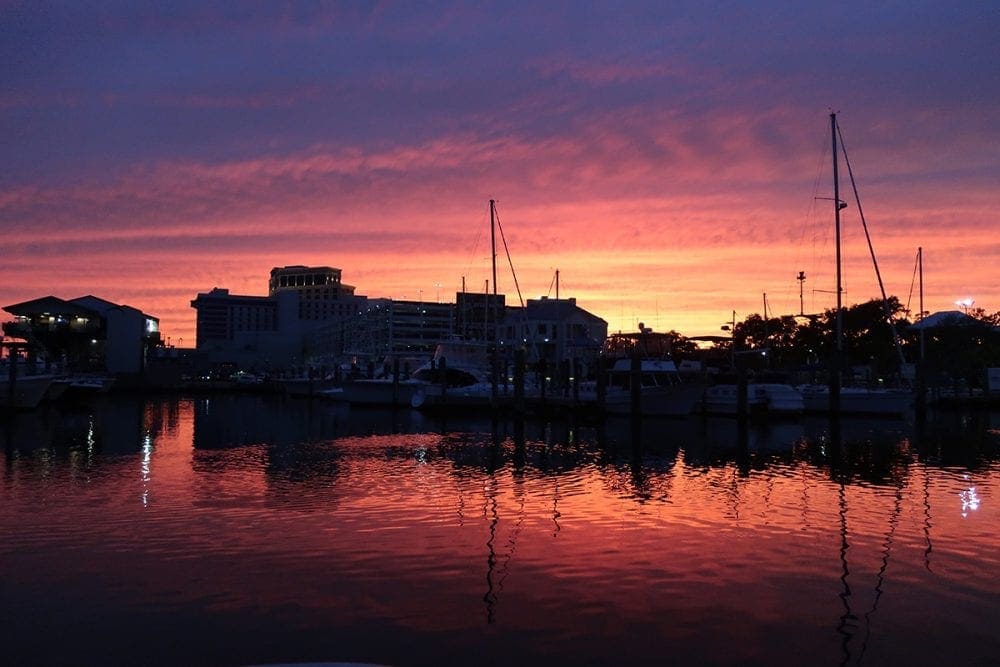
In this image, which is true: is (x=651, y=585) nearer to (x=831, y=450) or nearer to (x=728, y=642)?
(x=728, y=642)

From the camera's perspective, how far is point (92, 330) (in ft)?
492

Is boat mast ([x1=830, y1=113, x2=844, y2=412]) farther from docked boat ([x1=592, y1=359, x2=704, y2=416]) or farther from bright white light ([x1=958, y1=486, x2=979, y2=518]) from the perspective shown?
bright white light ([x1=958, y1=486, x2=979, y2=518])

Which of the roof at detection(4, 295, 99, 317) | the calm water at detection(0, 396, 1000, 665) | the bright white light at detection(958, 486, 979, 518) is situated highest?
the roof at detection(4, 295, 99, 317)

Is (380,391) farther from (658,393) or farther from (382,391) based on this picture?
(658,393)

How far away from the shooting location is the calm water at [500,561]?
1167 centimetres

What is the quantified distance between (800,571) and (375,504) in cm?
1120

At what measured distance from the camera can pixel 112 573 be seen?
15.1 m

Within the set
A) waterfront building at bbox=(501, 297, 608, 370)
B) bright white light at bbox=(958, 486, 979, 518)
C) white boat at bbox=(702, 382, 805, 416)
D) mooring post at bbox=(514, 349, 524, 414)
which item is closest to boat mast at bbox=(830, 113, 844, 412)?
white boat at bbox=(702, 382, 805, 416)

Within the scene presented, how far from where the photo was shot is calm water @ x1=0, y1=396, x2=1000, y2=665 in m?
11.7

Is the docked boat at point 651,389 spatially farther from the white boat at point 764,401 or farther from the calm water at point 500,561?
the calm water at point 500,561

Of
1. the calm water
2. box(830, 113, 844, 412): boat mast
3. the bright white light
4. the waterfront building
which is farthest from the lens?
the waterfront building

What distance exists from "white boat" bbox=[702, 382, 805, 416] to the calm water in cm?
2767

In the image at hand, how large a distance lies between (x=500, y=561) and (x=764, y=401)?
48.3m

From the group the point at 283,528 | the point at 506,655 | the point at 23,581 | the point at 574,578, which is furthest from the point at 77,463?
the point at 506,655
